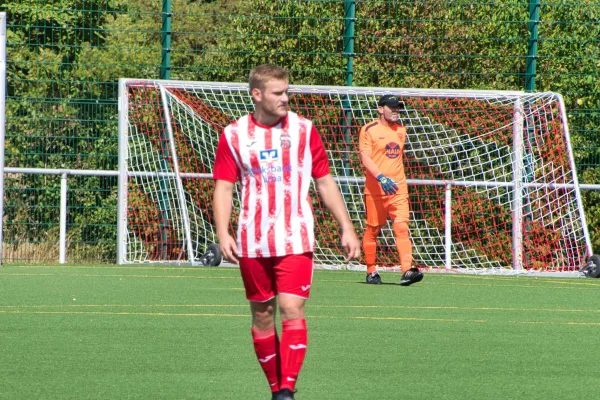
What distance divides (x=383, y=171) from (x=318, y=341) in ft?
16.3

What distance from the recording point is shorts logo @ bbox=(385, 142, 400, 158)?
12.3m

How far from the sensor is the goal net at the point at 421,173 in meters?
15.3

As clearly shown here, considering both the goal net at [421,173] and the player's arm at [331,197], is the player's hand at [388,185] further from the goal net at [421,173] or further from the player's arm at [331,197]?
the player's arm at [331,197]

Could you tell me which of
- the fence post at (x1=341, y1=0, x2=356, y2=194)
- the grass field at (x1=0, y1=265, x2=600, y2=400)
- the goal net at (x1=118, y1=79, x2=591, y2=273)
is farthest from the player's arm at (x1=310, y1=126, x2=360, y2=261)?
the fence post at (x1=341, y1=0, x2=356, y2=194)

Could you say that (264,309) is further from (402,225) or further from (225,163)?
(402,225)

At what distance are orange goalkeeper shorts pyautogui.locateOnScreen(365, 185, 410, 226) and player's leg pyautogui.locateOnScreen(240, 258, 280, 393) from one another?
656cm

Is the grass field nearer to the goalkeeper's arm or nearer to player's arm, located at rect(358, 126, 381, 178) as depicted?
the goalkeeper's arm

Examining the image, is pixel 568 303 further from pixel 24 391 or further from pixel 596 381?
pixel 24 391

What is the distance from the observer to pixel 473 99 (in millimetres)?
15922

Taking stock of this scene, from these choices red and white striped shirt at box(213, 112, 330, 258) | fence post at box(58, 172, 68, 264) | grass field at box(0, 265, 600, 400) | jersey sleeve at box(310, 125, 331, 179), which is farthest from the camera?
fence post at box(58, 172, 68, 264)

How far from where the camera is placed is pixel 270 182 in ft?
18.3

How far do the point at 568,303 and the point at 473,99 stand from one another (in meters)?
5.69

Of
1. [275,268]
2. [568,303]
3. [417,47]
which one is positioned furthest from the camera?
[417,47]

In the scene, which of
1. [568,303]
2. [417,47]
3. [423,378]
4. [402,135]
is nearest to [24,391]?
[423,378]
